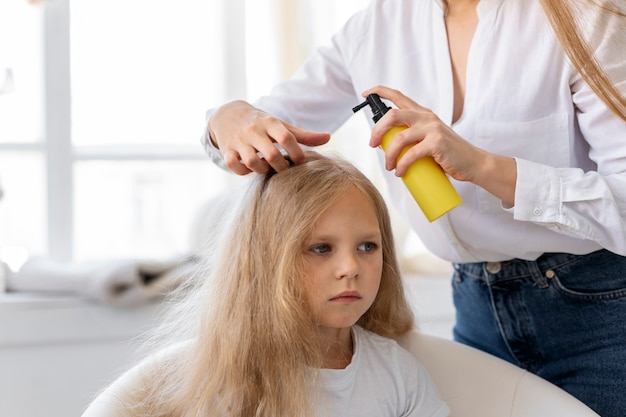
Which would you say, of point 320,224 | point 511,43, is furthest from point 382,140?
point 511,43

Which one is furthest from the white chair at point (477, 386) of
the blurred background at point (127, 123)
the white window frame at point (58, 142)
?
the white window frame at point (58, 142)

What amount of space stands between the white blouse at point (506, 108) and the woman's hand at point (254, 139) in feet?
0.28

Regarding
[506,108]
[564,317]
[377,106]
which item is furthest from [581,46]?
[564,317]

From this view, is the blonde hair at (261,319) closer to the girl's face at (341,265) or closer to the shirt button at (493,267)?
the girl's face at (341,265)

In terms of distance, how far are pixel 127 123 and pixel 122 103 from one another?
0.06 meters

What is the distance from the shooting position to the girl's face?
1.03 m

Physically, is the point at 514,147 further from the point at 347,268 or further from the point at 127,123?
the point at 127,123

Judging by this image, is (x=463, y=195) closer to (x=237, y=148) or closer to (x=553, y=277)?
(x=553, y=277)

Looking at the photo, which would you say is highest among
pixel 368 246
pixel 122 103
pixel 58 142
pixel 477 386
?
pixel 122 103

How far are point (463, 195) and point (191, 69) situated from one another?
4.28 ft

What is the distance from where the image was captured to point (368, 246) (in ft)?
3.53

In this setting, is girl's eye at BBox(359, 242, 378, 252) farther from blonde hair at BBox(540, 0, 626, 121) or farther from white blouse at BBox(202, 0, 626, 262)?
blonde hair at BBox(540, 0, 626, 121)

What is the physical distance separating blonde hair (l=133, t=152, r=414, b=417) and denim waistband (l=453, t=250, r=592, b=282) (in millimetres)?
183

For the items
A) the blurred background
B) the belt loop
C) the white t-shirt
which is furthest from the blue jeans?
the blurred background
